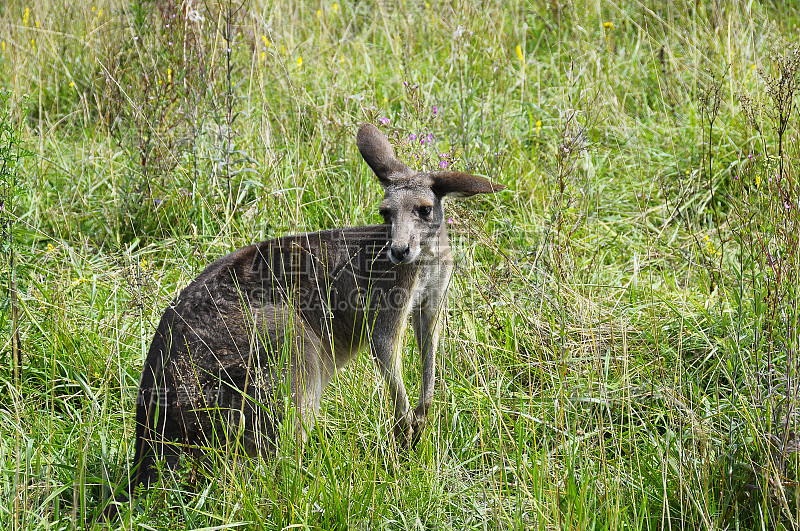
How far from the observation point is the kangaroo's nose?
349 centimetres

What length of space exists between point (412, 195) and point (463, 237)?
42.0 inches

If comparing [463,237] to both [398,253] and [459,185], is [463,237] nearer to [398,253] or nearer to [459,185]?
[459,185]

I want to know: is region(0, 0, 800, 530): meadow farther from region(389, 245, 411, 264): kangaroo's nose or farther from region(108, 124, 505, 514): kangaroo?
region(389, 245, 411, 264): kangaroo's nose

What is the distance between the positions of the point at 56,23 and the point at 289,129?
8.58 feet

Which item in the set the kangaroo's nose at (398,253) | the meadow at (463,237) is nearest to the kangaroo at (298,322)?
the kangaroo's nose at (398,253)

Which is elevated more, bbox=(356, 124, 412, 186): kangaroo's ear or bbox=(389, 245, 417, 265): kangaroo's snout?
bbox=(356, 124, 412, 186): kangaroo's ear

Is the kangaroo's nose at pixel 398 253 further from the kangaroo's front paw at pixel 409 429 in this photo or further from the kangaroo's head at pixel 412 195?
the kangaroo's front paw at pixel 409 429

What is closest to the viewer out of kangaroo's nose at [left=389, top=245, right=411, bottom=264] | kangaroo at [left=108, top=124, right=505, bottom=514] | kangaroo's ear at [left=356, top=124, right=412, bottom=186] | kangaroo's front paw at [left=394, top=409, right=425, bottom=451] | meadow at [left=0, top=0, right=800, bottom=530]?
meadow at [left=0, top=0, right=800, bottom=530]

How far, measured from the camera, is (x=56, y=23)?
679cm

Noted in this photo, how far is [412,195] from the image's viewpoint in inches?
147

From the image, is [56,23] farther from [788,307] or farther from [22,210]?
[788,307]

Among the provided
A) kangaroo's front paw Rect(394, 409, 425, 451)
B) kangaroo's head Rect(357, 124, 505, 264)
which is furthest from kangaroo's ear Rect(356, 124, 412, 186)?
kangaroo's front paw Rect(394, 409, 425, 451)

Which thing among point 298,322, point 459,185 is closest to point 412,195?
point 459,185

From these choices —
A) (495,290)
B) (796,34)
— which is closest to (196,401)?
(495,290)
